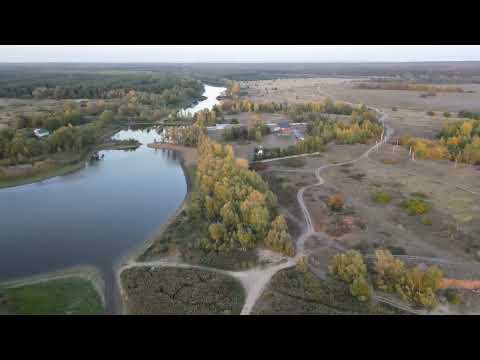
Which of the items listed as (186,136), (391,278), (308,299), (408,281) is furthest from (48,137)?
(408,281)

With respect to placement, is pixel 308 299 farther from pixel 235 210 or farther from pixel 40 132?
pixel 40 132

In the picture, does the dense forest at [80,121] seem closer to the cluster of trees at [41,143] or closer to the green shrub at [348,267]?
the cluster of trees at [41,143]

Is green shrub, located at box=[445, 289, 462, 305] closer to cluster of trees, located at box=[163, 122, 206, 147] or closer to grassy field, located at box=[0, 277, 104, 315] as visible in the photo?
grassy field, located at box=[0, 277, 104, 315]

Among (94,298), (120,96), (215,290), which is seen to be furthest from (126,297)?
(120,96)

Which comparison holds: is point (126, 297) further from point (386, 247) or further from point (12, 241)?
point (386, 247)

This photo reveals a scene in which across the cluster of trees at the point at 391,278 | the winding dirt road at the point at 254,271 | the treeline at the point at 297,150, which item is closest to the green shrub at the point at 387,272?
the cluster of trees at the point at 391,278

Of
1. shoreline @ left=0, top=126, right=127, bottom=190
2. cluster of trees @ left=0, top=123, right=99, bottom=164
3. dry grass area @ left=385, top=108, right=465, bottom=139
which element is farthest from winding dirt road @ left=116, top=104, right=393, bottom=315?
dry grass area @ left=385, top=108, right=465, bottom=139
